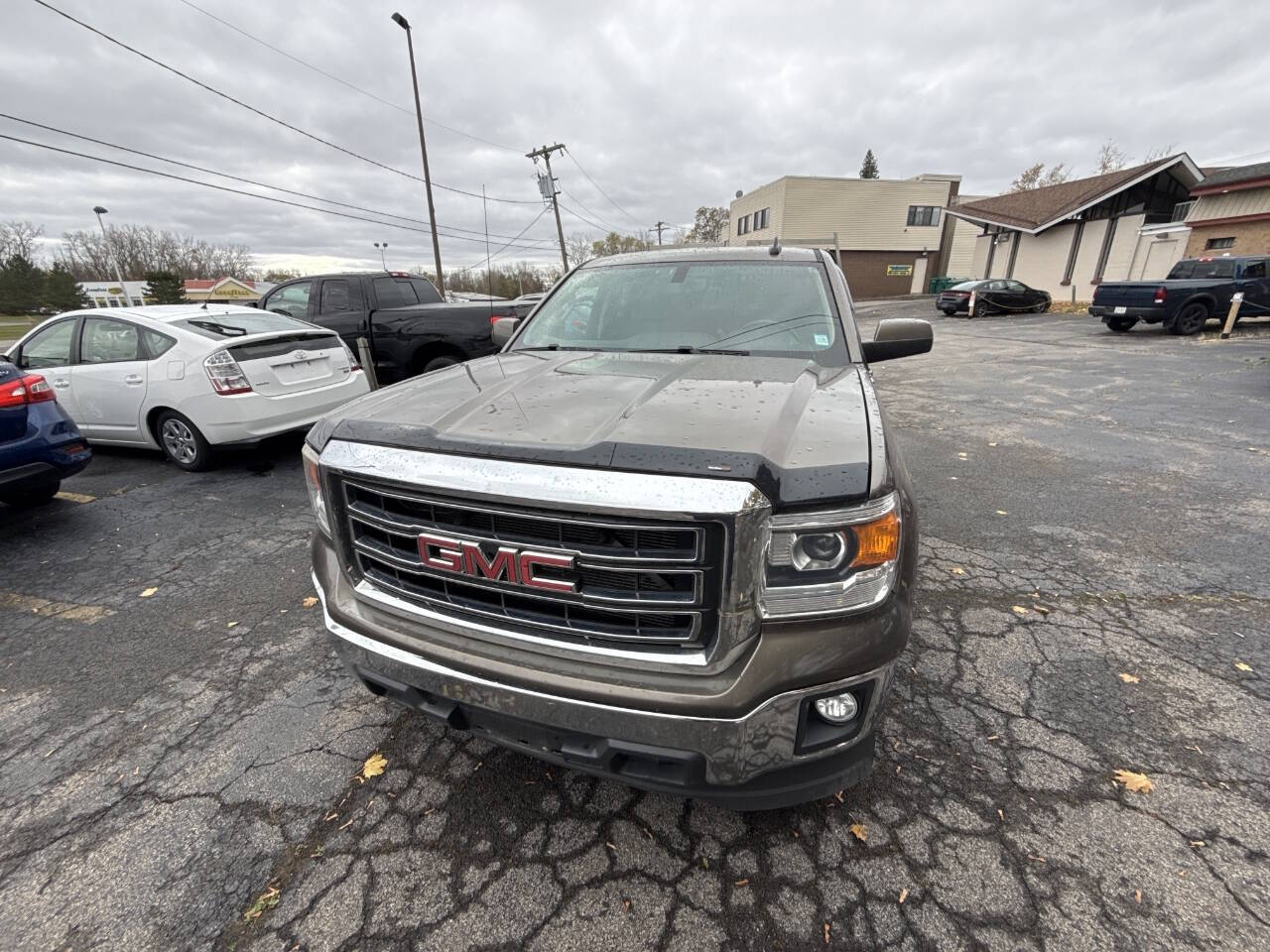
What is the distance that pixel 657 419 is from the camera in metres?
1.62

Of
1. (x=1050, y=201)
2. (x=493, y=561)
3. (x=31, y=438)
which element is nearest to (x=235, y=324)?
(x=31, y=438)

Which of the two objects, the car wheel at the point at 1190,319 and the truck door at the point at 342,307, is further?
the car wheel at the point at 1190,319

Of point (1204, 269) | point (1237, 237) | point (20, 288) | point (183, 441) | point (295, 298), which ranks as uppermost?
point (1237, 237)

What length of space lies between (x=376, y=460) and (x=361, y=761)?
1300 mm

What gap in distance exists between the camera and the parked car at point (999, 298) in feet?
76.3

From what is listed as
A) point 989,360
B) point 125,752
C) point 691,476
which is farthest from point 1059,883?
point 989,360

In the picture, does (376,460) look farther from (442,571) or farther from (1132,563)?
(1132,563)

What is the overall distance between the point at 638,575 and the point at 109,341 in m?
6.75

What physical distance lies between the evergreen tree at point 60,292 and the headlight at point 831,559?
70.2m

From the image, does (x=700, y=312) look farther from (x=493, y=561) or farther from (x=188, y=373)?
(x=188, y=373)

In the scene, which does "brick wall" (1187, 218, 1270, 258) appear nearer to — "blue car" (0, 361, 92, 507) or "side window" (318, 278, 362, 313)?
"side window" (318, 278, 362, 313)

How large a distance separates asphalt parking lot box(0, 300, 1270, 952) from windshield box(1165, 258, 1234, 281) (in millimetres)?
16820

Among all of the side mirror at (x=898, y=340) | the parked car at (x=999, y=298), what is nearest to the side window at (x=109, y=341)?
the side mirror at (x=898, y=340)

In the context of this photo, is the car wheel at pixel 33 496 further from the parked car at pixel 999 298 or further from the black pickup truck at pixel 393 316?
the parked car at pixel 999 298
